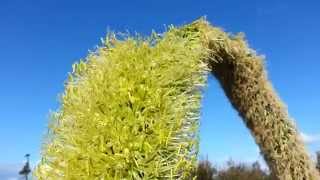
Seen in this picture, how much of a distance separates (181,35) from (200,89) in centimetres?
69

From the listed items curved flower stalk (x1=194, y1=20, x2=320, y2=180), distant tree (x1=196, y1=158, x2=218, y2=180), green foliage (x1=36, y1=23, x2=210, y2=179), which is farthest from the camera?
distant tree (x1=196, y1=158, x2=218, y2=180)

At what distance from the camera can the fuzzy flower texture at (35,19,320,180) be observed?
3.80 m

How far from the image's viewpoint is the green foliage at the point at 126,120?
3.79m

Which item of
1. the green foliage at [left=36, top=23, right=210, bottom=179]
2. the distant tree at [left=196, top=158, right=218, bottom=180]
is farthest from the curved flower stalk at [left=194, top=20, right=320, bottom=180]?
the distant tree at [left=196, top=158, right=218, bottom=180]

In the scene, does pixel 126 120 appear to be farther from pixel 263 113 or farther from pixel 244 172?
pixel 244 172

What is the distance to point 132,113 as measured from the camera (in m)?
3.92

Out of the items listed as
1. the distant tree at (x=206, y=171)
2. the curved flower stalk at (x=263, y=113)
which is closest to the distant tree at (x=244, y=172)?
the distant tree at (x=206, y=171)

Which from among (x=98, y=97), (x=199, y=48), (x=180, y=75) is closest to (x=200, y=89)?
(x=180, y=75)

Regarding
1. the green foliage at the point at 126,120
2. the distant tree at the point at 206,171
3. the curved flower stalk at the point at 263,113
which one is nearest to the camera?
the green foliage at the point at 126,120

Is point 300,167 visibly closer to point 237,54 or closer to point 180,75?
point 237,54

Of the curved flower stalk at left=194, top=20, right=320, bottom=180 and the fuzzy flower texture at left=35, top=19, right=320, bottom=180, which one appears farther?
Result: the curved flower stalk at left=194, top=20, right=320, bottom=180

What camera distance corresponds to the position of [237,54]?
5.69 meters

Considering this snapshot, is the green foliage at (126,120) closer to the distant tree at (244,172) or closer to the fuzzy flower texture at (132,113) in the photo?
the fuzzy flower texture at (132,113)

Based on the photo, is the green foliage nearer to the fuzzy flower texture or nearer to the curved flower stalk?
the fuzzy flower texture
